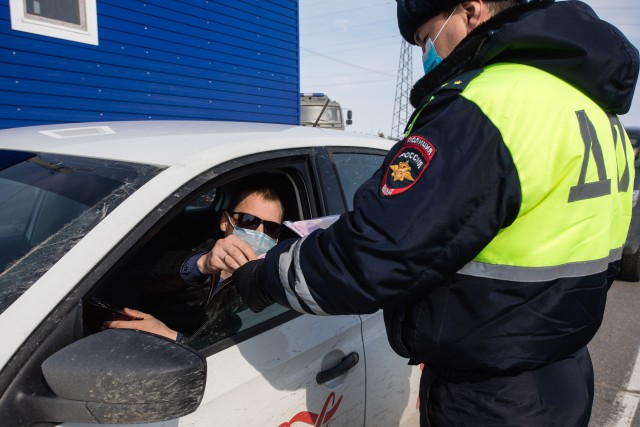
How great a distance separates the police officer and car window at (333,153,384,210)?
76cm

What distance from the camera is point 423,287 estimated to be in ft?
3.71

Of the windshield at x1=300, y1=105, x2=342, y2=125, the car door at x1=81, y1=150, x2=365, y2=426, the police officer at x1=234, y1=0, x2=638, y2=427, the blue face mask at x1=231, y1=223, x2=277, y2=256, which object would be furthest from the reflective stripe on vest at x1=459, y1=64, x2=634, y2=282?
the windshield at x1=300, y1=105, x2=342, y2=125

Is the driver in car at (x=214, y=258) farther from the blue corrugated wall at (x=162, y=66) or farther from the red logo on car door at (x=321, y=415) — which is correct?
the blue corrugated wall at (x=162, y=66)

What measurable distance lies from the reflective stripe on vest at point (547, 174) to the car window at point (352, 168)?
0.87 metres

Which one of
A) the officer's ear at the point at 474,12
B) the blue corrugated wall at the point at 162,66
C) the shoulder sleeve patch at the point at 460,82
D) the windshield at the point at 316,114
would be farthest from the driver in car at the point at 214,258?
the windshield at the point at 316,114

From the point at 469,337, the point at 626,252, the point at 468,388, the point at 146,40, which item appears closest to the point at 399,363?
the point at 468,388

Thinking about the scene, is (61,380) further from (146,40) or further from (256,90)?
(256,90)

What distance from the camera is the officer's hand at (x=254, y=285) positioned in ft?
4.39

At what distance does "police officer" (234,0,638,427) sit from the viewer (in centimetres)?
107

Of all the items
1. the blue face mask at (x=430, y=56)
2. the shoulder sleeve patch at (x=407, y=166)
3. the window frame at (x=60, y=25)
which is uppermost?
the window frame at (x=60, y=25)

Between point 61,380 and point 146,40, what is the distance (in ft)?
21.1

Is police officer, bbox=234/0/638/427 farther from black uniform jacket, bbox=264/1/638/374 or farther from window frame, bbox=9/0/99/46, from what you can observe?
window frame, bbox=9/0/99/46

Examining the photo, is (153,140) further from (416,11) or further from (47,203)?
(416,11)

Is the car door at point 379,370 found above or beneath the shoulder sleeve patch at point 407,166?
beneath
